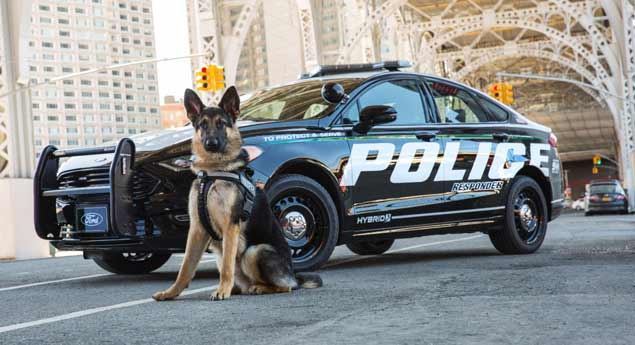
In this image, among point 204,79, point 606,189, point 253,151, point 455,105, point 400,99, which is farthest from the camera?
point 606,189

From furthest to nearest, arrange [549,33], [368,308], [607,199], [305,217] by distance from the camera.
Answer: [549,33] → [607,199] → [305,217] → [368,308]

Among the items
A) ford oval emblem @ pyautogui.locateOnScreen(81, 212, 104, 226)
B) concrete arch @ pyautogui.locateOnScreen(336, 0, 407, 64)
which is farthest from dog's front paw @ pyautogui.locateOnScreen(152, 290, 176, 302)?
concrete arch @ pyautogui.locateOnScreen(336, 0, 407, 64)

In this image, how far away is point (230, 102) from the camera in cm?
644

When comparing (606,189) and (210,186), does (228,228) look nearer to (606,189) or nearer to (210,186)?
(210,186)

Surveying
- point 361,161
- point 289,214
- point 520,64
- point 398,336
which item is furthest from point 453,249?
point 520,64

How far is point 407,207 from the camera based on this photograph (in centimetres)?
881

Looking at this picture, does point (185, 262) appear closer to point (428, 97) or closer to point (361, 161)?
point (361, 161)

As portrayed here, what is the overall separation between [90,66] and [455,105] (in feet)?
175

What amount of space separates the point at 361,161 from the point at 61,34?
5463cm

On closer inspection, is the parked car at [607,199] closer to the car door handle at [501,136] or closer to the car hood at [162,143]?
the car door handle at [501,136]

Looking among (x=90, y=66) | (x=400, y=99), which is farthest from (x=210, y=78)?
(x=90, y=66)

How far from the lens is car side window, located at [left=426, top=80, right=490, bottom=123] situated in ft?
31.3

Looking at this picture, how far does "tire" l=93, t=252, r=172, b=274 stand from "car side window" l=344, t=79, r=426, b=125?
2.27 m

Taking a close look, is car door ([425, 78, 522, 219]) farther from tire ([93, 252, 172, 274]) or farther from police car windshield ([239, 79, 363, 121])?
tire ([93, 252, 172, 274])
